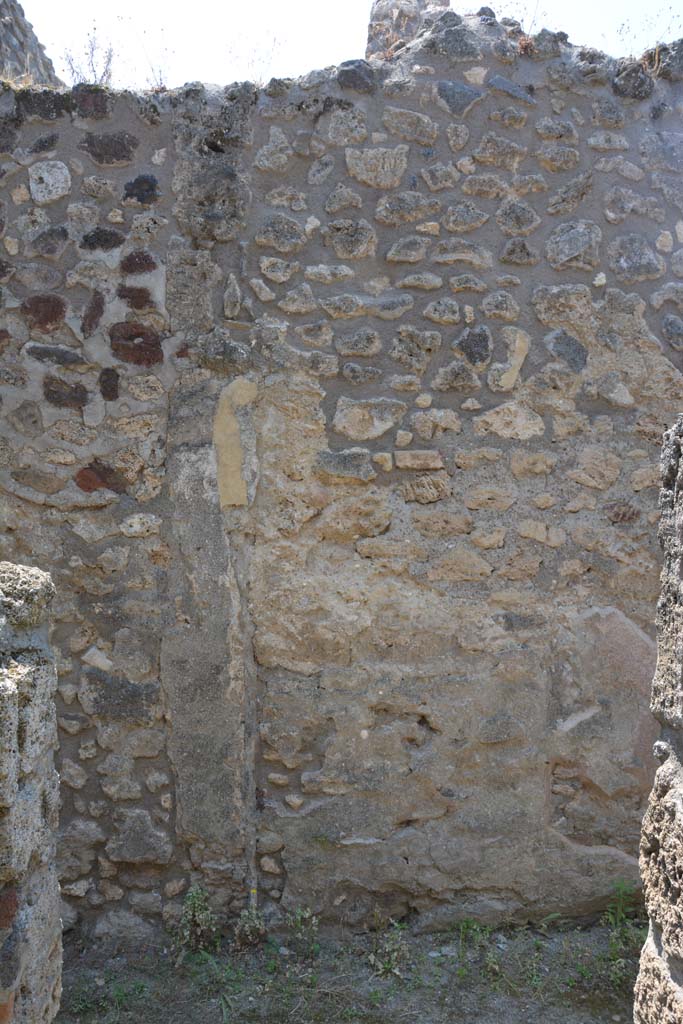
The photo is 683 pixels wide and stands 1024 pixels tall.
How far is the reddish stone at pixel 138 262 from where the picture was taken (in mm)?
3391

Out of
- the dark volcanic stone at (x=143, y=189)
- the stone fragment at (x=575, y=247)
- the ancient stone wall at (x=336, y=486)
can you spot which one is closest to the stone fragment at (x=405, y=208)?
the ancient stone wall at (x=336, y=486)

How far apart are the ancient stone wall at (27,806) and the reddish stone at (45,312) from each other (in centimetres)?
178

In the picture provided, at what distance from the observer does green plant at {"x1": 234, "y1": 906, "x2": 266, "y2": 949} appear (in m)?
3.28

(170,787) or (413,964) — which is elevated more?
(170,787)

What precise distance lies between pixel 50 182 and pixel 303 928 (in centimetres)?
287

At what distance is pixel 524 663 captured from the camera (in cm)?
336

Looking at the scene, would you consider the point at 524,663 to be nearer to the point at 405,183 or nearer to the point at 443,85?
the point at 405,183

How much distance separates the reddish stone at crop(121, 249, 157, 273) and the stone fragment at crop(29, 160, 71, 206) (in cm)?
34

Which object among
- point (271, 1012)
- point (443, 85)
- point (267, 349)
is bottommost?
point (271, 1012)

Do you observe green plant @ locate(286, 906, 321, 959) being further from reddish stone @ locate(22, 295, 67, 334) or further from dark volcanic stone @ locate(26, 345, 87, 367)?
reddish stone @ locate(22, 295, 67, 334)

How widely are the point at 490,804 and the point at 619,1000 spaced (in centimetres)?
73

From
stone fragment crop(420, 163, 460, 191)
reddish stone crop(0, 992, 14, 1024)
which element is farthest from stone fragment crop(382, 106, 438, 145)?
reddish stone crop(0, 992, 14, 1024)

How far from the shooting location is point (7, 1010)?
1.54 m

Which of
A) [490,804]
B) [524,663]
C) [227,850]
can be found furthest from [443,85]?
[227,850]
